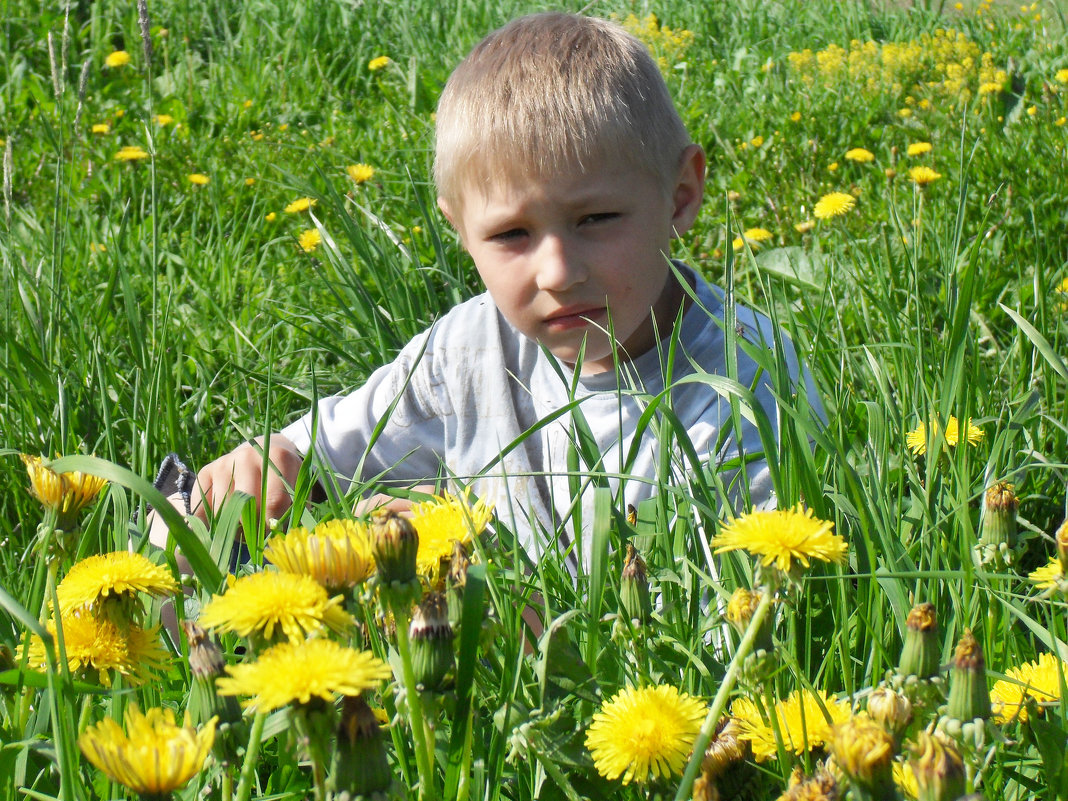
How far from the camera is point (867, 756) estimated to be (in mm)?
648

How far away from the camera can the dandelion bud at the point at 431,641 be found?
761 millimetres

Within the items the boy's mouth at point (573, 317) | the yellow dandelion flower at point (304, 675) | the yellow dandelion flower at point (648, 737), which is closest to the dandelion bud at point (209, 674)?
the yellow dandelion flower at point (304, 675)

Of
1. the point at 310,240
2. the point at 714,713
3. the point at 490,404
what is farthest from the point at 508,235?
the point at 714,713

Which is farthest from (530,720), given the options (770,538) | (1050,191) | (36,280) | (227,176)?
(227,176)

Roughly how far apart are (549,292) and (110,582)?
111 centimetres

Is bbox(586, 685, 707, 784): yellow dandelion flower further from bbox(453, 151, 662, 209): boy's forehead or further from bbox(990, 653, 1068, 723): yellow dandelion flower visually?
bbox(453, 151, 662, 209): boy's forehead

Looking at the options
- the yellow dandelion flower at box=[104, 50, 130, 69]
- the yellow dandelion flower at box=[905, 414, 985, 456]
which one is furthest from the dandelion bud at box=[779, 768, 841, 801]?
the yellow dandelion flower at box=[104, 50, 130, 69]

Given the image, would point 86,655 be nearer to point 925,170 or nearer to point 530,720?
point 530,720

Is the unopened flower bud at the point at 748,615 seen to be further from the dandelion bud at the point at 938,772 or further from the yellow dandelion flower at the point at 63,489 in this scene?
the yellow dandelion flower at the point at 63,489

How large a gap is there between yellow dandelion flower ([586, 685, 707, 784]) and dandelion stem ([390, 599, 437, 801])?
138 mm

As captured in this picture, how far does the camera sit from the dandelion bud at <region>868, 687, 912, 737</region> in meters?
0.72

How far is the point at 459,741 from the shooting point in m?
0.84

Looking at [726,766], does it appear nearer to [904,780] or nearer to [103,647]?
[904,780]

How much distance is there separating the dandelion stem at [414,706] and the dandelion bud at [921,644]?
335 millimetres
